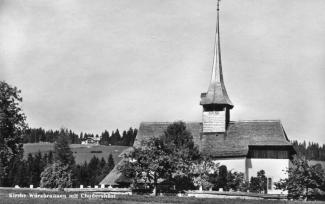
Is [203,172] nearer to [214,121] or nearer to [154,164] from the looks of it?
[154,164]

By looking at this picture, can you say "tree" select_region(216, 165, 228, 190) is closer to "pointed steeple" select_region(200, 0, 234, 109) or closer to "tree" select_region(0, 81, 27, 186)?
"pointed steeple" select_region(200, 0, 234, 109)

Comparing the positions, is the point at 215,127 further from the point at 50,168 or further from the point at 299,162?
the point at 299,162

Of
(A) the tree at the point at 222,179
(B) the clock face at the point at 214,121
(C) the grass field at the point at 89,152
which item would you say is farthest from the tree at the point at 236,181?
(C) the grass field at the point at 89,152

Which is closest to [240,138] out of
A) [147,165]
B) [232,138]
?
[232,138]

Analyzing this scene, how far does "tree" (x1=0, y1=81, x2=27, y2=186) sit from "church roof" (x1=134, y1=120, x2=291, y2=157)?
23.6 m

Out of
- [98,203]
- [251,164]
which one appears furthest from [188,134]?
[98,203]

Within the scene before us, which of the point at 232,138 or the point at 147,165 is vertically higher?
the point at 232,138

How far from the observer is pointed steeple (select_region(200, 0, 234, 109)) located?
8612cm

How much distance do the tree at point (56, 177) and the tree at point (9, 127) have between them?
19.0 metres

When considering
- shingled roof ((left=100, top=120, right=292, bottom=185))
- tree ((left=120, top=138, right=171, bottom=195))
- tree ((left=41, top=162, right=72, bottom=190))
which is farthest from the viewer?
shingled roof ((left=100, top=120, right=292, bottom=185))

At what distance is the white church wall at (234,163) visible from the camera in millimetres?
80631

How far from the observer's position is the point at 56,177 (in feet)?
261

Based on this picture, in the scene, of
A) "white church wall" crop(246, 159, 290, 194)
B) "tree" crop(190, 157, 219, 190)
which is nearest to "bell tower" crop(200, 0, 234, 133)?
"white church wall" crop(246, 159, 290, 194)

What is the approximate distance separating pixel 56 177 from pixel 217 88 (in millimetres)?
→ 24249
